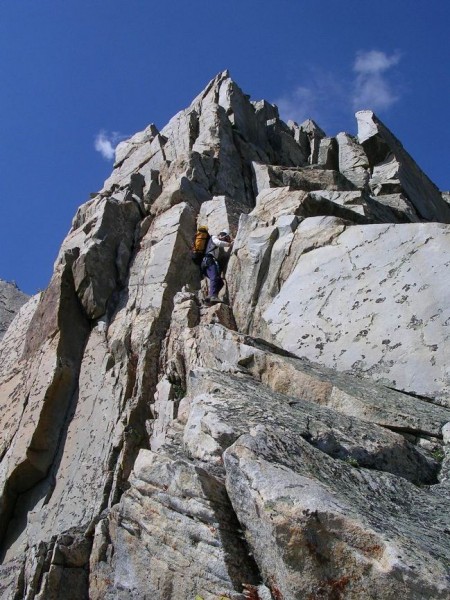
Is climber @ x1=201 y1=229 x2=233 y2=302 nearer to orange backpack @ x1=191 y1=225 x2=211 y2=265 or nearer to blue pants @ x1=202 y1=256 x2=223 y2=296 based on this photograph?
blue pants @ x1=202 y1=256 x2=223 y2=296

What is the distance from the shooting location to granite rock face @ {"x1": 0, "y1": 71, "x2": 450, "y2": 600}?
26.9 ft

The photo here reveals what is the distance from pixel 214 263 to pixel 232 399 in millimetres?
13717

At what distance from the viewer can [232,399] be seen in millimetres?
11492

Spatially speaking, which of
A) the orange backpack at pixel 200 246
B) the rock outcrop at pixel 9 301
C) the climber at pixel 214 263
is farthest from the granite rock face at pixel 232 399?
the rock outcrop at pixel 9 301

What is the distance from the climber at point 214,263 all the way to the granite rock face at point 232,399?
515mm

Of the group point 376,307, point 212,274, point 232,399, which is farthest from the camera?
point 212,274

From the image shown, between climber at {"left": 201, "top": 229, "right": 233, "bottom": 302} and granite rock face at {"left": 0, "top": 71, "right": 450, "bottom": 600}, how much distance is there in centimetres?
52

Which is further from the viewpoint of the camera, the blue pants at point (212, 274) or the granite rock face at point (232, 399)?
the blue pants at point (212, 274)

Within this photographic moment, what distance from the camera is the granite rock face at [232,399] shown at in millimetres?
8197

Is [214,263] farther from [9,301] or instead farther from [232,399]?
[9,301]

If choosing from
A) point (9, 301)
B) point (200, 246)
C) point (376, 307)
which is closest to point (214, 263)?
point (200, 246)

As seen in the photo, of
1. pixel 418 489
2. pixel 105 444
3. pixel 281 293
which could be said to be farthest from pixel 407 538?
pixel 105 444

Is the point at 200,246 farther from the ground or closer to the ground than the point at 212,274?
farther from the ground

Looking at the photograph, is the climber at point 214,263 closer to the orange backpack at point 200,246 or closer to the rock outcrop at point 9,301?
the orange backpack at point 200,246
